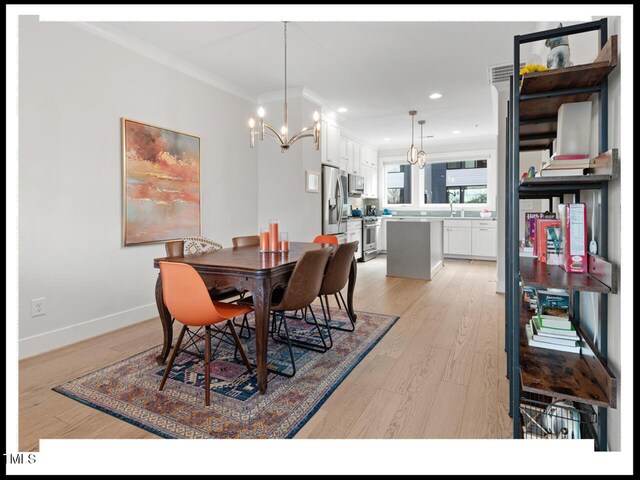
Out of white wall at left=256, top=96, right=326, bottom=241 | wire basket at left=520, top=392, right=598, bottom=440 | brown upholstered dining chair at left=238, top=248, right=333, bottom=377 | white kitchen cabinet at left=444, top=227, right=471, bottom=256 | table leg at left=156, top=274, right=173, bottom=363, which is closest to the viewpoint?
wire basket at left=520, top=392, right=598, bottom=440

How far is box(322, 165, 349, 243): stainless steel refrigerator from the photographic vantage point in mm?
5441

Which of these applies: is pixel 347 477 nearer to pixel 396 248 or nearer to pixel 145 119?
pixel 145 119

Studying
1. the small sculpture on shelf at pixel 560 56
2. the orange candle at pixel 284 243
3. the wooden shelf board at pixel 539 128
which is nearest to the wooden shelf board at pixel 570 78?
the small sculpture on shelf at pixel 560 56

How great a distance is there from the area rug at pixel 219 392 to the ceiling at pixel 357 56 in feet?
8.91

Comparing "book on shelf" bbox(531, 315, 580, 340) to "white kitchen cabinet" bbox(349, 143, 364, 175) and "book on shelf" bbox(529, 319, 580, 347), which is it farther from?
"white kitchen cabinet" bbox(349, 143, 364, 175)

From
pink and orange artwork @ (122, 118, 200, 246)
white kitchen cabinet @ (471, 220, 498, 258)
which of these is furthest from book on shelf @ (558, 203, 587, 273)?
white kitchen cabinet @ (471, 220, 498, 258)

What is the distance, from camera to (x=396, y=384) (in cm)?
213

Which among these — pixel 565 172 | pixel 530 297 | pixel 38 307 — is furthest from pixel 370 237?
pixel 565 172

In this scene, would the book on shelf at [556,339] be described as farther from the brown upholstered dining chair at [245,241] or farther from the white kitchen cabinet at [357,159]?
the white kitchen cabinet at [357,159]

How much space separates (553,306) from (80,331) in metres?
3.38

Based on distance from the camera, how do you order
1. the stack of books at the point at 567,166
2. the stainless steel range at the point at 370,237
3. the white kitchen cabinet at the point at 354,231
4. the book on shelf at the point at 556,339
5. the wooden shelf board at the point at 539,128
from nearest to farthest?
the stack of books at the point at 567,166, the book on shelf at the point at 556,339, the wooden shelf board at the point at 539,128, the white kitchen cabinet at the point at 354,231, the stainless steel range at the point at 370,237

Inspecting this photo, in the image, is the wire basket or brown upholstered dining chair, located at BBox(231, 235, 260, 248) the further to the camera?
brown upholstered dining chair, located at BBox(231, 235, 260, 248)

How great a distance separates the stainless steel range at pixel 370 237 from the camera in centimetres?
728

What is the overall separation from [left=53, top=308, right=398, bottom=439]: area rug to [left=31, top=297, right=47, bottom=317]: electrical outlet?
2.67 feet
